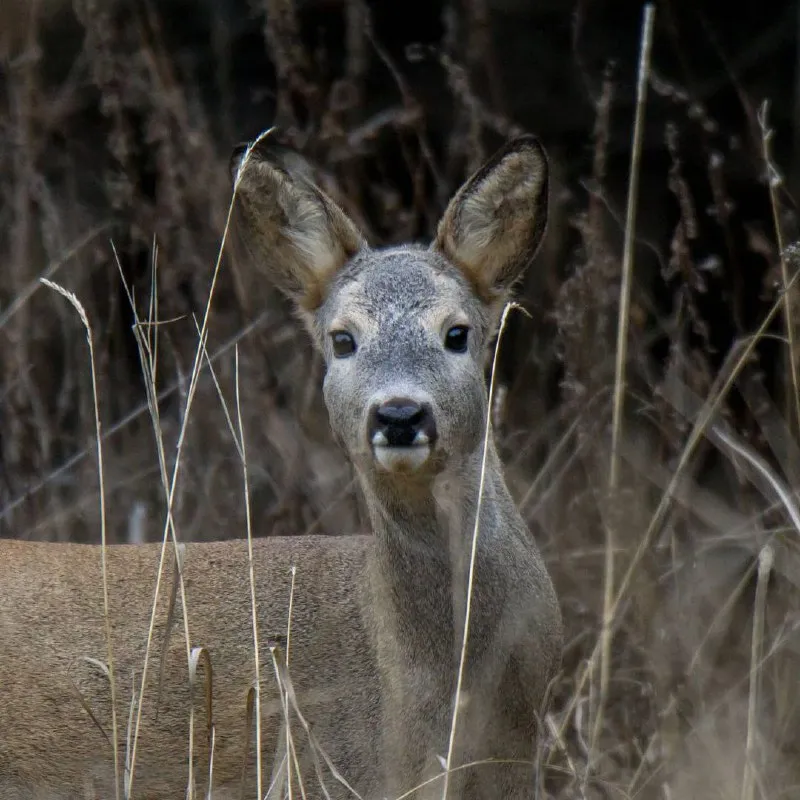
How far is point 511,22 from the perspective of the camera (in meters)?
8.41

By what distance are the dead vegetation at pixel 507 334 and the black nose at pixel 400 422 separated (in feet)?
2.29

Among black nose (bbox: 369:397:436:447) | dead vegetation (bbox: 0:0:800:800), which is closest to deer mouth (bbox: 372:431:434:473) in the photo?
black nose (bbox: 369:397:436:447)

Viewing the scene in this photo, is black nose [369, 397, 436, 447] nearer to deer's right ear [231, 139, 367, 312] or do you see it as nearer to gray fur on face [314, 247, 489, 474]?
gray fur on face [314, 247, 489, 474]

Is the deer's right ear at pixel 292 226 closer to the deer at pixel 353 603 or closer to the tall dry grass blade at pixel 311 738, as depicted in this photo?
the deer at pixel 353 603

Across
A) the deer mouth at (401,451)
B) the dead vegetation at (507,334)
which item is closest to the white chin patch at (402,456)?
the deer mouth at (401,451)

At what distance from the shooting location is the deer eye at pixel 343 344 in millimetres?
4566

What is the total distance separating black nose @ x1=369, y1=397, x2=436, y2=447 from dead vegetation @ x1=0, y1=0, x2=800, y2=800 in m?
0.70

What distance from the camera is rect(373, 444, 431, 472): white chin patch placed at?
407 centimetres

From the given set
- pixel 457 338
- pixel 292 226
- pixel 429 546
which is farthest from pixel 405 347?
pixel 292 226

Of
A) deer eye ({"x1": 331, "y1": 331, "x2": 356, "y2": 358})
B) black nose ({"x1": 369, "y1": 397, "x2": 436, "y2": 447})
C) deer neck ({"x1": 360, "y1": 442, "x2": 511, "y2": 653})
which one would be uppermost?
deer eye ({"x1": 331, "y1": 331, "x2": 356, "y2": 358})

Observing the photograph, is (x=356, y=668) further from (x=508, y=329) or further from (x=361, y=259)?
(x=508, y=329)

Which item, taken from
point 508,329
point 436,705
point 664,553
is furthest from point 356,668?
point 508,329

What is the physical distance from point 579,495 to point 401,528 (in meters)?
2.03

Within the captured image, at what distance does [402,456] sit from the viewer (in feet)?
13.3
